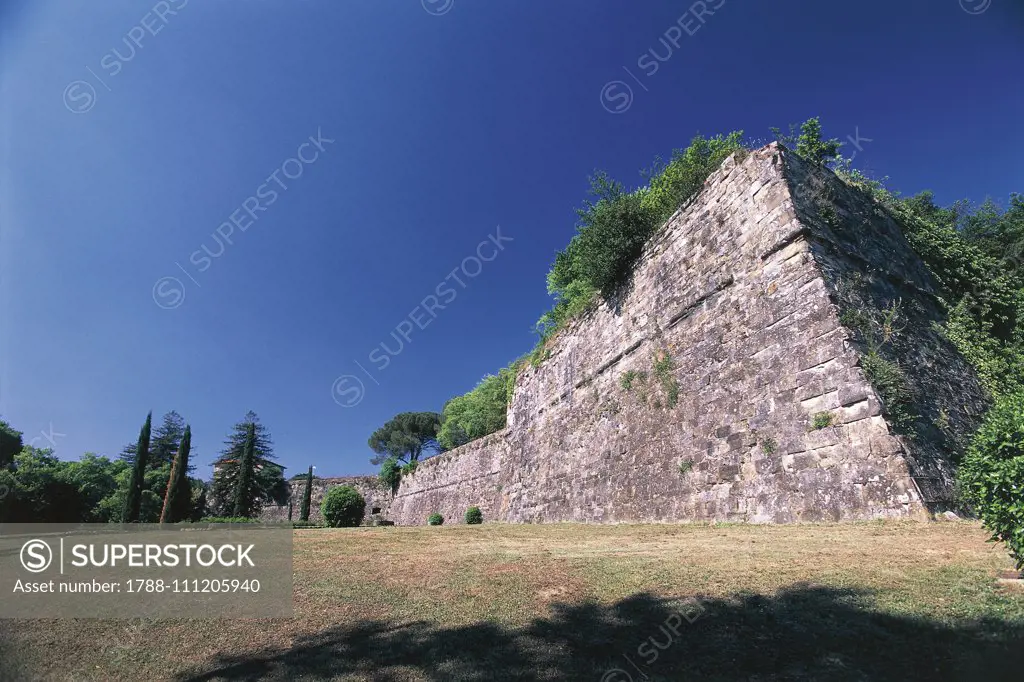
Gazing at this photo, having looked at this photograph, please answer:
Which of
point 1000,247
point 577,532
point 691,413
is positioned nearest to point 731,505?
point 691,413

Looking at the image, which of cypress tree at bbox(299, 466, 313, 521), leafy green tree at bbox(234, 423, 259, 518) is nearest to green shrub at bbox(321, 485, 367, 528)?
leafy green tree at bbox(234, 423, 259, 518)

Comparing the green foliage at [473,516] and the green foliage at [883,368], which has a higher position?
the green foliage at [883,368]

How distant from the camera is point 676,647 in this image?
10.3 feet

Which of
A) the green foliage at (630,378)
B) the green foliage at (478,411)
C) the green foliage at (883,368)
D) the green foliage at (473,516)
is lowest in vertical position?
the green foliage at (473,516)

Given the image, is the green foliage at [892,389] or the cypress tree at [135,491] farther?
the cypress tree at [135,491]

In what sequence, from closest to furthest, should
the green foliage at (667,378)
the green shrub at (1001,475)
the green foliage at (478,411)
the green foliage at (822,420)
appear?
the green shrub at (1001,475)
the green foliage at (822,420)
the green foliage at (667,378)
the green foliage at (478,411)

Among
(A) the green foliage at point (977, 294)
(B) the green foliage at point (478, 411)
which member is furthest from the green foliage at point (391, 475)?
(A) the green foliage at point (977, 294)

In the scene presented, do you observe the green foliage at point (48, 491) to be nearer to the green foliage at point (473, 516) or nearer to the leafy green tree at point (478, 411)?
the leafy green tree at point (478, 411)

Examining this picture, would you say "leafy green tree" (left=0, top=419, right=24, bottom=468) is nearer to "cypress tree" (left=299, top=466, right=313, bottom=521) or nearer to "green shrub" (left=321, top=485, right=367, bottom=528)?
"cypress tree" (left=299, top=466, right=313, bottom=521)

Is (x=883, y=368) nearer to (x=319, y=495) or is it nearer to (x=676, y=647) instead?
(x=676, y=647)

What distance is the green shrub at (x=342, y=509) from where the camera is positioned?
56.2ft

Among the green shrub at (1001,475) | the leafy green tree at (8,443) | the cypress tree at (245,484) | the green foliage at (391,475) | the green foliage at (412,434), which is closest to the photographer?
the green shrub at (1001,475)

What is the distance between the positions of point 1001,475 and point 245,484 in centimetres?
3704

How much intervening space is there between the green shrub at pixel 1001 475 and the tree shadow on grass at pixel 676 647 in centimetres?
78
